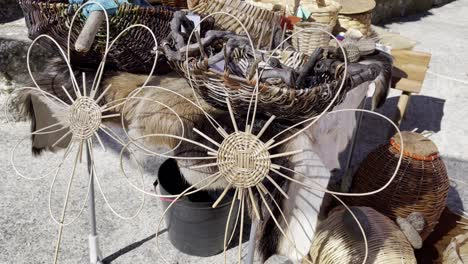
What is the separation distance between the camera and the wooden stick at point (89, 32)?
1020mm

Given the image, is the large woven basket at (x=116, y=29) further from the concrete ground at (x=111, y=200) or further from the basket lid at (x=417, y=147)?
the basket lid at (x=417, y=147)

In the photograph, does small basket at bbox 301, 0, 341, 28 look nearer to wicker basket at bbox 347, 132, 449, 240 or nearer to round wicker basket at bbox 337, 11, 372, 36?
round wicker basket at bbox 337, 11, 372, 36

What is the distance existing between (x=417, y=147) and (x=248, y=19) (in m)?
0.79

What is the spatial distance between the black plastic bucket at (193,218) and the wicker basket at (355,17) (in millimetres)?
848

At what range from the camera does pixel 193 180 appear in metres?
1.24

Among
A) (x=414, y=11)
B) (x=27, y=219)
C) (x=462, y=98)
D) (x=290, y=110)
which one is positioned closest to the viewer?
(x=290, y=110)

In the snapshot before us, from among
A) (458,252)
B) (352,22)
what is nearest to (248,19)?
(352,22)

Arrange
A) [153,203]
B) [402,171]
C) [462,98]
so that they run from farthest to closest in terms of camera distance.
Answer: [462,98] < [153,203] < [402,171]

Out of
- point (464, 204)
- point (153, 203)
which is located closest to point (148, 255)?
point (153, 203)

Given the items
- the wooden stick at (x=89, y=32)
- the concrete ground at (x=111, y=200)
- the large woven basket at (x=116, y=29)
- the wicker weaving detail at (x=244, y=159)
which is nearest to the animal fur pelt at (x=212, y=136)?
the large woven basket at (x=116, y=29)

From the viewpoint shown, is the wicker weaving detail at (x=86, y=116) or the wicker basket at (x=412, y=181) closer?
the wicker weaving detail at (x=86, y=116)

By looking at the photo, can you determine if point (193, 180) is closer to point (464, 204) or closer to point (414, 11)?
point (464, 204)

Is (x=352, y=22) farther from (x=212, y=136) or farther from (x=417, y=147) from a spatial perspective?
(x=212, y=136)

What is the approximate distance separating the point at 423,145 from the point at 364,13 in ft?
1.94
